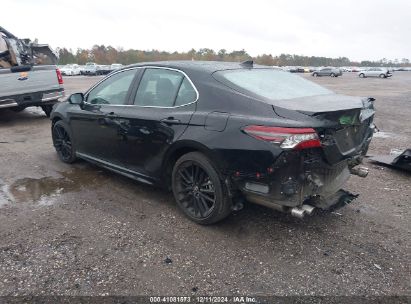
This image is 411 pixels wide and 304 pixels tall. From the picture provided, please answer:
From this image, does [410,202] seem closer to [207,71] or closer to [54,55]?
[207,71]

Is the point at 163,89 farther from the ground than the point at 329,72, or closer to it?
farther from the ground

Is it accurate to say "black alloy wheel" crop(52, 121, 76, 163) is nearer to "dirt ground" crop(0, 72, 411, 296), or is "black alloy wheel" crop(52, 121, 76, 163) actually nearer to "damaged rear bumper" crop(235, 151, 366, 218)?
"dirt ground" crop(0, 72, 411, 296)

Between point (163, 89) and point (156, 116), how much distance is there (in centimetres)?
36

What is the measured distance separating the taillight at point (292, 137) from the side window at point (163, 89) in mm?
1026

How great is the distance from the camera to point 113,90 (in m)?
4.64

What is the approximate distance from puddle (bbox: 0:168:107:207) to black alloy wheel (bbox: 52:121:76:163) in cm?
31

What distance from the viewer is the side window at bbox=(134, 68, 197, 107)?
375cm

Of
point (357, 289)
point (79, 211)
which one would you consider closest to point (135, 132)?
point (79, 211)

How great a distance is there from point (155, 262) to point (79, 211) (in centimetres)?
145

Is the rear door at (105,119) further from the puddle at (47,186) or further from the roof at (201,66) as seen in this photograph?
the roof at (201,66)

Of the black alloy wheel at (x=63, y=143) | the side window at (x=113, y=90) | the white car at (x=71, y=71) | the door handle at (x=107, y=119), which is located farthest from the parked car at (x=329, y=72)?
the door handle at (x=107, y=119)

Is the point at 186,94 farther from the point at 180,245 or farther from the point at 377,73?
the point at 377,73

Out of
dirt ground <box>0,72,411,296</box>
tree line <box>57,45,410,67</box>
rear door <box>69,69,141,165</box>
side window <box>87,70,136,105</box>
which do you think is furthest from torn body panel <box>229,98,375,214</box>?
tree line <box>57,45,410,67</box>

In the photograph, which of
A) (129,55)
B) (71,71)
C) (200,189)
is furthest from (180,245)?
(129,55)
